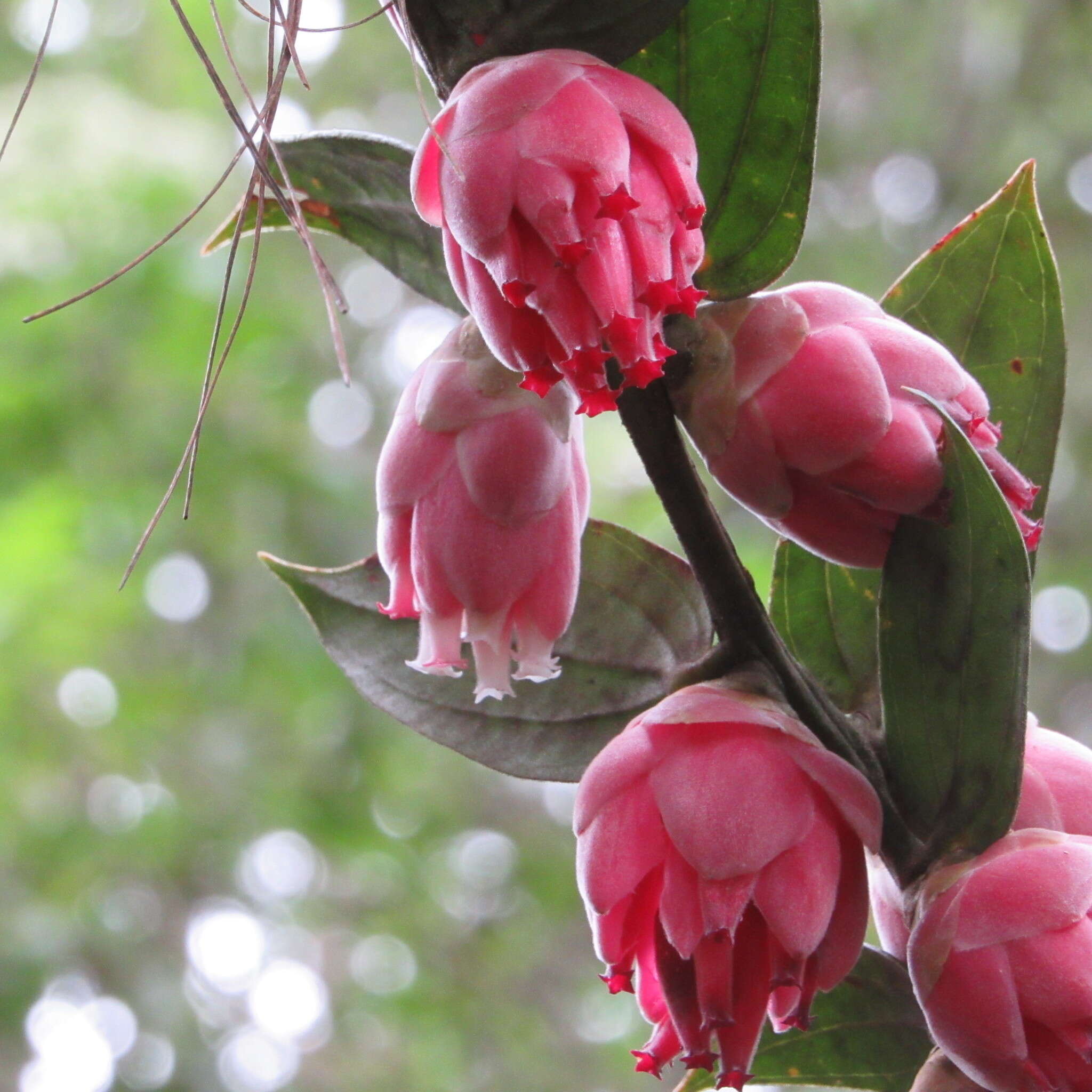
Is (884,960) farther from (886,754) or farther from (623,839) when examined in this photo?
(623,839)

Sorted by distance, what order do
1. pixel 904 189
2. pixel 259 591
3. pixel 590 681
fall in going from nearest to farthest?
1. pixel 590 681
2. pixel 259 591
3. pixel 904 189

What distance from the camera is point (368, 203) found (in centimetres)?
56

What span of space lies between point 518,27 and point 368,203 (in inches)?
6.1

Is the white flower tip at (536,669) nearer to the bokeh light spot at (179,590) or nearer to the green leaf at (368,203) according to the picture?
the green leaf at (368,203)

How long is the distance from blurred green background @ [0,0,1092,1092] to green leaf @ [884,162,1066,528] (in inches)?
79.1

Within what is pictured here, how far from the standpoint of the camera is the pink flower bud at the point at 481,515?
41 cm

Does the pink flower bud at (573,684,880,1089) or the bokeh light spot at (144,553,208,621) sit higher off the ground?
the bokeh light spot at (144,553,208,621)

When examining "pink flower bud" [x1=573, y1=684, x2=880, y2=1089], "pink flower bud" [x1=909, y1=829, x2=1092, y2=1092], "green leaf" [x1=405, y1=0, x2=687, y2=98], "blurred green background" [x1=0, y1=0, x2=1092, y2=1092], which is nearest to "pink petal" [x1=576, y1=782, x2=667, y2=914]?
"pink flower bud" [x1=573, y1=684, x2=880, y2=1089]

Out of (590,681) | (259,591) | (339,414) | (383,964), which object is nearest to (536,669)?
(590,681)

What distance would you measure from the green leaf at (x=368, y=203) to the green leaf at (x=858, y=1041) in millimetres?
316

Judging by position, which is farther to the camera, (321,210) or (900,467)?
(321,210)

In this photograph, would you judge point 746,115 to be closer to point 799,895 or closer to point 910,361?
point 910,361

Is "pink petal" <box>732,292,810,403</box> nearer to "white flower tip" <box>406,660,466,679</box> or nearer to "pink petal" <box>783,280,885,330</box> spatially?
"pink petal" <box>783,280,885,330</box>

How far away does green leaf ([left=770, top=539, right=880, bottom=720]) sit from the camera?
571 millimetres
